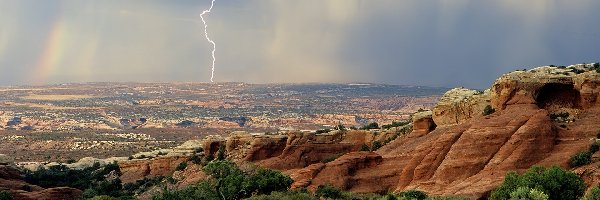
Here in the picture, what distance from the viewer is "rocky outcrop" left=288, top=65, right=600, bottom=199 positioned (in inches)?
1770

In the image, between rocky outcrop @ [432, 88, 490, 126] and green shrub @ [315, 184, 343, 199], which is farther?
rocky outcrop @ [432, 88, 490, 126]

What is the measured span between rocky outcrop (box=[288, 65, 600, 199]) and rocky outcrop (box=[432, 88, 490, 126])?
206 millimetres

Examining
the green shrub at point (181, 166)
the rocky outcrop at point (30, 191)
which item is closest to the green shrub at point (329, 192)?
the rocky outcrop at point (30, 191)

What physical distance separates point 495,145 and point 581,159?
556 cm

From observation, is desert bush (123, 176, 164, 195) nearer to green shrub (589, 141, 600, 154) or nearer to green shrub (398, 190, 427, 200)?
green shrub (398, 190, 427, 200)

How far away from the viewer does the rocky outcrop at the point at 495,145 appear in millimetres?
44969

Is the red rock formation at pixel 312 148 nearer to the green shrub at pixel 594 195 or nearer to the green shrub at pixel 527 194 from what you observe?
the green shrub at pixel 527 194

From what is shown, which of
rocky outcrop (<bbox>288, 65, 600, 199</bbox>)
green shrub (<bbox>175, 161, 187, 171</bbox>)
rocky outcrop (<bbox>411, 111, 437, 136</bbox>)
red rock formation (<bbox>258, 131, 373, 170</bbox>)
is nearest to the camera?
rocky outcrop (<bbox>288, 65, 600, 199</bbox>)

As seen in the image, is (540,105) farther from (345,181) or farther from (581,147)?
(345,181)

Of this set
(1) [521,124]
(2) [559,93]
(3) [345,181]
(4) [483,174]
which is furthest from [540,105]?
(3) [345,181]

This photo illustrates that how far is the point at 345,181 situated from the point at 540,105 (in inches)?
614

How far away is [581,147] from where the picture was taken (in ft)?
147

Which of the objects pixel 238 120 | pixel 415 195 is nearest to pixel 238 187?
pixel 415 195

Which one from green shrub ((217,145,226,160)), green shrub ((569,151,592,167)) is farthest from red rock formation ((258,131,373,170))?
green shrub ((569,151,592,167))
